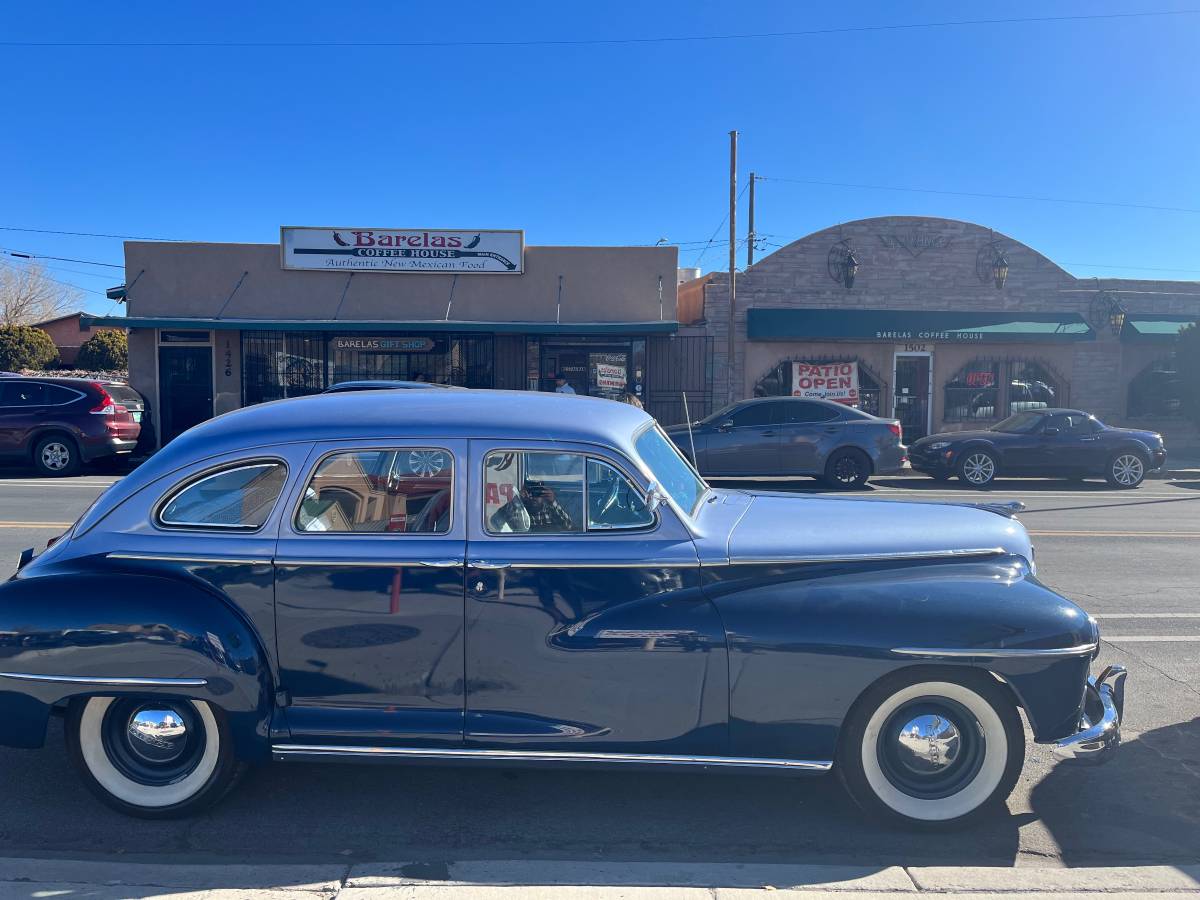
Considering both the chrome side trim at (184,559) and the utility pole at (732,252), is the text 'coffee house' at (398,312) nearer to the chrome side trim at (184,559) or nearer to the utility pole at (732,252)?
the utility pole at (732,252)

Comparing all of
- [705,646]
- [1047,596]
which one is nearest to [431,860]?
[705,646]

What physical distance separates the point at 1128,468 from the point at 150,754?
52.5 feet

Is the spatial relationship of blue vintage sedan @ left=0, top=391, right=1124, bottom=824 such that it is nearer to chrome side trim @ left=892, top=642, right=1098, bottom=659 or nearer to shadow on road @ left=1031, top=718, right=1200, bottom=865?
chrome side trim @ left=892, top=642, right=1098, bottom=659

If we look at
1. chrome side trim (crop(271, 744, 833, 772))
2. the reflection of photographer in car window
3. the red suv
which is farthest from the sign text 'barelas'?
chrome side trim (crop(271, 744, 833, 772))

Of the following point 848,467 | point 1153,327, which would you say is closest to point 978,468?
point 848,467

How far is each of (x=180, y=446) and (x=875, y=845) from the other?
3103 mm

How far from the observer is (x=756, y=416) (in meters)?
14.7

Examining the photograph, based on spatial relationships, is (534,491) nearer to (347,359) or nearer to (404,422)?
(404,422)

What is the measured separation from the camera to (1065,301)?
837 inches

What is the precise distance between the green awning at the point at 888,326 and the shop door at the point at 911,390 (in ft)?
2.21

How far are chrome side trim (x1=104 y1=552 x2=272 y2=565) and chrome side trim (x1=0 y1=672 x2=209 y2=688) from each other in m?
0.43

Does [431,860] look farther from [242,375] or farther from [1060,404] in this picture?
[1060,404]

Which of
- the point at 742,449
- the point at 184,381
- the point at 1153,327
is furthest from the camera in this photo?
the point at 1153,327

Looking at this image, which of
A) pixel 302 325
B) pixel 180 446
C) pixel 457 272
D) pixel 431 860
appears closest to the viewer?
pixel 431 860
